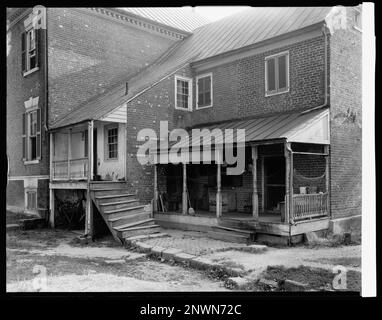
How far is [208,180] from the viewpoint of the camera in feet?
54.7

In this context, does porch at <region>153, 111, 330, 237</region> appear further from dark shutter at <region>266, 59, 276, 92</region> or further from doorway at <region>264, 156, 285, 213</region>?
dark shutter at <region>266, 59, 276, 92</region>

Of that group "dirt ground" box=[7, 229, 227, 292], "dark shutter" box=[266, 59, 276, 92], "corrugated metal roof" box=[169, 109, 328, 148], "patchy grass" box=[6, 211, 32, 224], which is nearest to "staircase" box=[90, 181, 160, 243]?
"dirt ground" box=[7, 229, 227, 292]

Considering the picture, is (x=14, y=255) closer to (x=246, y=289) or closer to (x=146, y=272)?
(x=146, y=272)

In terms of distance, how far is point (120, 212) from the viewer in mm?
13594

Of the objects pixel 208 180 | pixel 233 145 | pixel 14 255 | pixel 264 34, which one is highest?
pixel 264 34

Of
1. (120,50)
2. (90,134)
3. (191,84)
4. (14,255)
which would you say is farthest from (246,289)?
(120,50)

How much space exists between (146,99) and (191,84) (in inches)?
107

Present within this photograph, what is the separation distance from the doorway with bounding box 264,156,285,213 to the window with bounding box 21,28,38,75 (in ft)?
36.1

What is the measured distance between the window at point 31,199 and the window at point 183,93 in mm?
7687

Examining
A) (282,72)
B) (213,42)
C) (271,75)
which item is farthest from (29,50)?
(282,72)

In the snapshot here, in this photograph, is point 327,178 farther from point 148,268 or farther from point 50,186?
point 50,186

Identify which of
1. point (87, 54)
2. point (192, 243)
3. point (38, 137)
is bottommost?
point (192, 243)

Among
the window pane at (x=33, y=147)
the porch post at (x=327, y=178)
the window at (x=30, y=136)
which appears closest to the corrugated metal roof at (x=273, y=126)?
the porch post at (x=327, y=178)

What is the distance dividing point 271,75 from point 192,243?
697 cm
